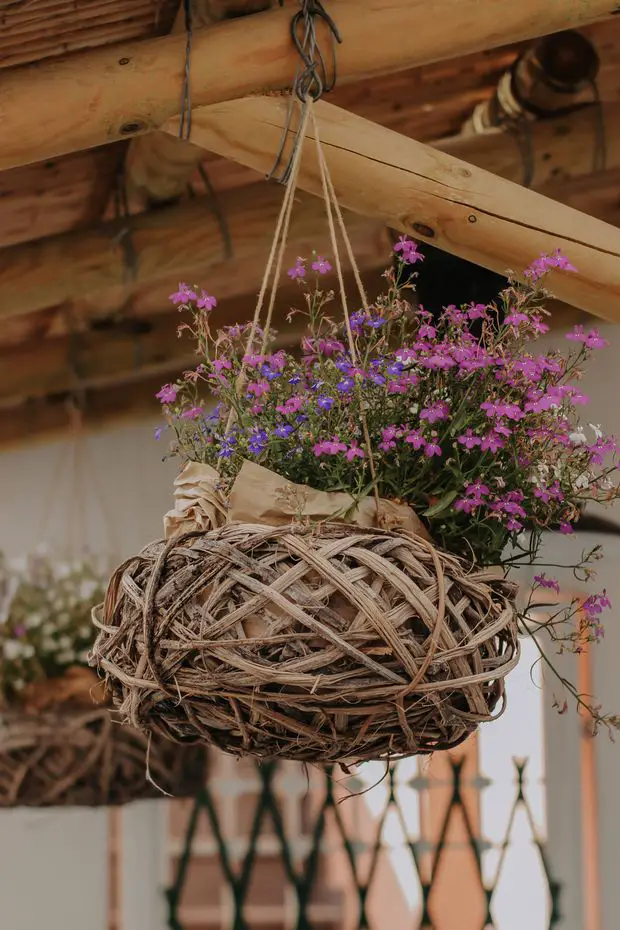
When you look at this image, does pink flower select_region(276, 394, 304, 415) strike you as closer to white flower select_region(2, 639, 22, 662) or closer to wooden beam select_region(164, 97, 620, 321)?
wooden beam select_region(164, 97, 620, 321)

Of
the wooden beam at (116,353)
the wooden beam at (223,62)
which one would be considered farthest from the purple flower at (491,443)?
the wooden beam at (116,353)

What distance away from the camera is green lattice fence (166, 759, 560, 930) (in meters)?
3.53

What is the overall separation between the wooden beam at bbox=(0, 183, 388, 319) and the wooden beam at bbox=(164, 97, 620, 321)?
3.39 ft

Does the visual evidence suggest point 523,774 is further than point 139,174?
Yes

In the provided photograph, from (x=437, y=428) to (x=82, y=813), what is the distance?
2574 millimetres

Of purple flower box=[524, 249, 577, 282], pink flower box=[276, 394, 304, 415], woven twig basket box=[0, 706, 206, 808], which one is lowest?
woven twig basket box=[0, 706, 206, 808]

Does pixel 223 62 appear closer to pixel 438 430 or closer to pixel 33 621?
pixel 438 430

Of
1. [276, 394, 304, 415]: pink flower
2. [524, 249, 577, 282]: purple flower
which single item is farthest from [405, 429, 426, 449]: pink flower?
[524, 249, 577, 282]: purple flower

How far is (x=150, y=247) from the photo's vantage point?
2973 millimetres

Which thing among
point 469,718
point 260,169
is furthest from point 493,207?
point 469,718

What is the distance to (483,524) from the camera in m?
1.38

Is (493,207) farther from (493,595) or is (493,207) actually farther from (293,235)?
(293,235)

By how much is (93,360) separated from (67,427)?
11.5 inches

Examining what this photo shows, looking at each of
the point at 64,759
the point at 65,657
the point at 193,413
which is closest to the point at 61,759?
the point at 64,759
